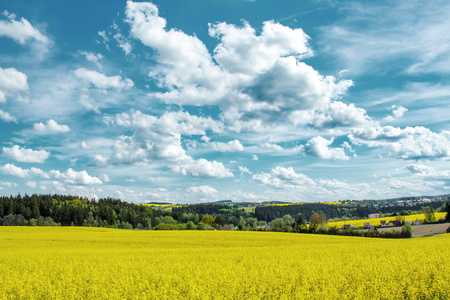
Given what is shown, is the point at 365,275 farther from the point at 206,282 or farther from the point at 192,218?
the point at 192,218

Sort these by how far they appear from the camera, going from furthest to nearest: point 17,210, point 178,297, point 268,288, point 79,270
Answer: point 17,210 → point 79,270 → point 268,288 → point 178,297

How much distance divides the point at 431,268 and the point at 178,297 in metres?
13.6

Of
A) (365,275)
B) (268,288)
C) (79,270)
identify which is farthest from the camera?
(79,270)

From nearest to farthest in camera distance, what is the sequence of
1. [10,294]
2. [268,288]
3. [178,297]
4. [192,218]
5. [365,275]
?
[178,297] → [268,288] → [10,294] → [365,275] → [192,218]

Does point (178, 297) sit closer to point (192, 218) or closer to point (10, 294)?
point (10, 294)

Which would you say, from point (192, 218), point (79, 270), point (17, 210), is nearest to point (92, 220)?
point (17, 210)

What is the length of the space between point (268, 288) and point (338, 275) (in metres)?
4.07

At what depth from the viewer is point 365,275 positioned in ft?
50.8

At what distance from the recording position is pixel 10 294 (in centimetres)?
1430

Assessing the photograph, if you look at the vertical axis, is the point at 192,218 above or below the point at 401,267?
below

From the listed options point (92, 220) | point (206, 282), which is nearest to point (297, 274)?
point (206, 282)

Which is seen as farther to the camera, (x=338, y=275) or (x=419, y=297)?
(x=338, y=275)

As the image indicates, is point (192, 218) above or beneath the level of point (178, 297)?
beneath

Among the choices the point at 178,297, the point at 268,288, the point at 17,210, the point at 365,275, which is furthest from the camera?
the point at 17,210
